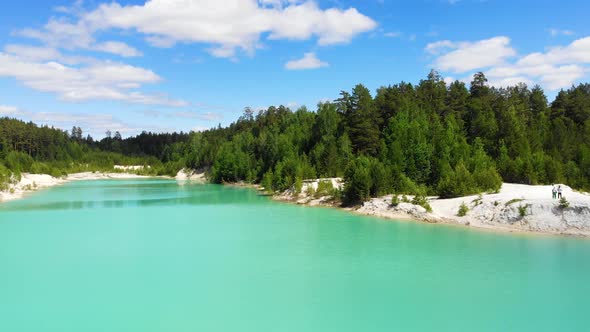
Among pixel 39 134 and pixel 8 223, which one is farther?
pixel 39 134

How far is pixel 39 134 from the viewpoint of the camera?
155125 mm

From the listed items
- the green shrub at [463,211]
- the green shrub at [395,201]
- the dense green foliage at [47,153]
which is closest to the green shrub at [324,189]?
the green shrub at [395,201]

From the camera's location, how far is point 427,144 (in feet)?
178

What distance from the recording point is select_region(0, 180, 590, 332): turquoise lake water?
54.4 feet

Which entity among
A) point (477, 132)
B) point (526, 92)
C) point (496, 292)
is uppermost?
point (526, 92)

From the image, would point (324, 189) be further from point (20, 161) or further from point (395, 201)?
point (20, 161)

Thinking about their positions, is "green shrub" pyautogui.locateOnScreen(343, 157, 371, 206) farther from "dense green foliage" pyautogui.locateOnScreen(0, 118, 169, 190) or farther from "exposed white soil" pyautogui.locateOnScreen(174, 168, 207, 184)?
"dense green foliage" pyautogui.locateOnScreen(0, 118, 169, 190)

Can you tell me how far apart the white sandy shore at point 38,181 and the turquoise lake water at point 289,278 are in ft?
117

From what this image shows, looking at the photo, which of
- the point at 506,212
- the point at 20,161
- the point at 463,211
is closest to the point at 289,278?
the point at 463,211

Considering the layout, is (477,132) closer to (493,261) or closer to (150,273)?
(493,261)

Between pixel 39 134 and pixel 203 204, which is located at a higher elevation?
pixel 39 134

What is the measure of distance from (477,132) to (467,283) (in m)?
45.6

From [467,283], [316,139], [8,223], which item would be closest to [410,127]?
[316,139]

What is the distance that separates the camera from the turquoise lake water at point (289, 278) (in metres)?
16.6
